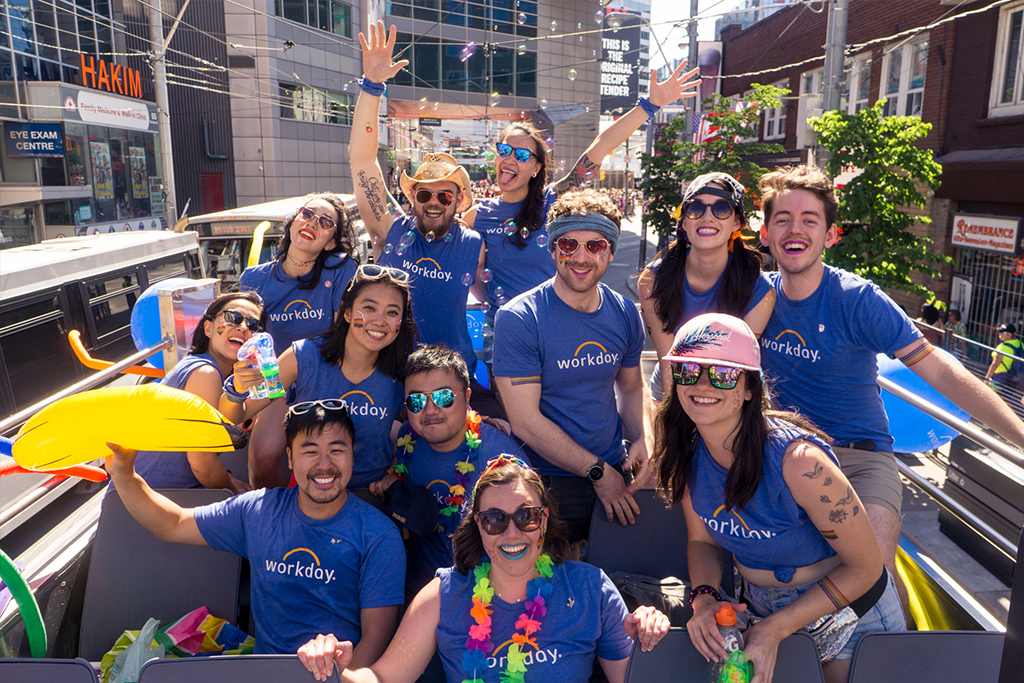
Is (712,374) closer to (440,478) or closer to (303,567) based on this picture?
(440,478)

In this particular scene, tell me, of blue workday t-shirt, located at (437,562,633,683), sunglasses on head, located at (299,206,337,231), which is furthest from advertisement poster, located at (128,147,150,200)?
blue workday t-shirt, located at (437,562,633,683)

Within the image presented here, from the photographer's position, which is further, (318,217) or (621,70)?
(621,70)

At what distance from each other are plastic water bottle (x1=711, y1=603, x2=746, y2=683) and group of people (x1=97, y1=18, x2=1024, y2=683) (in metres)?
0.03

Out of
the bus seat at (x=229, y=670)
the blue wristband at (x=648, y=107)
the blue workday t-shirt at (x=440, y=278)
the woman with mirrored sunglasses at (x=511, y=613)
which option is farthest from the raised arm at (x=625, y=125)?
the bus seat at (x=229, y=670)

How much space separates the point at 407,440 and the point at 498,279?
1.37 m

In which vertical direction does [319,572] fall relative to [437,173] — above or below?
below

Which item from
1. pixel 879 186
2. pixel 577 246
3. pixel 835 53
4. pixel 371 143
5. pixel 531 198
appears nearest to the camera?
pixel 577 246

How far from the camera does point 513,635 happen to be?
229cm

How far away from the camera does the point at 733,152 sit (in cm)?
1323

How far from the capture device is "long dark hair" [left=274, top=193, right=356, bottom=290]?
3971 millimetres

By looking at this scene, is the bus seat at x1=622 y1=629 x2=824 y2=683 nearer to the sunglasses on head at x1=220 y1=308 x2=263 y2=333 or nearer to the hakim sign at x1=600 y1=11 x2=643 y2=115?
the sunglasses on head at x1=220 y1=308 x2=263 y2=333

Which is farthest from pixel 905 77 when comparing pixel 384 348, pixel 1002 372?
pixel 384 348

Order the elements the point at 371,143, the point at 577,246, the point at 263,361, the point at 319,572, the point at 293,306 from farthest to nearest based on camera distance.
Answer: the point at 371,143
the point at 293,306
the point at 577,246
the point at 263,361
the point at 319,572

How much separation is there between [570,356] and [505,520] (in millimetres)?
1007
